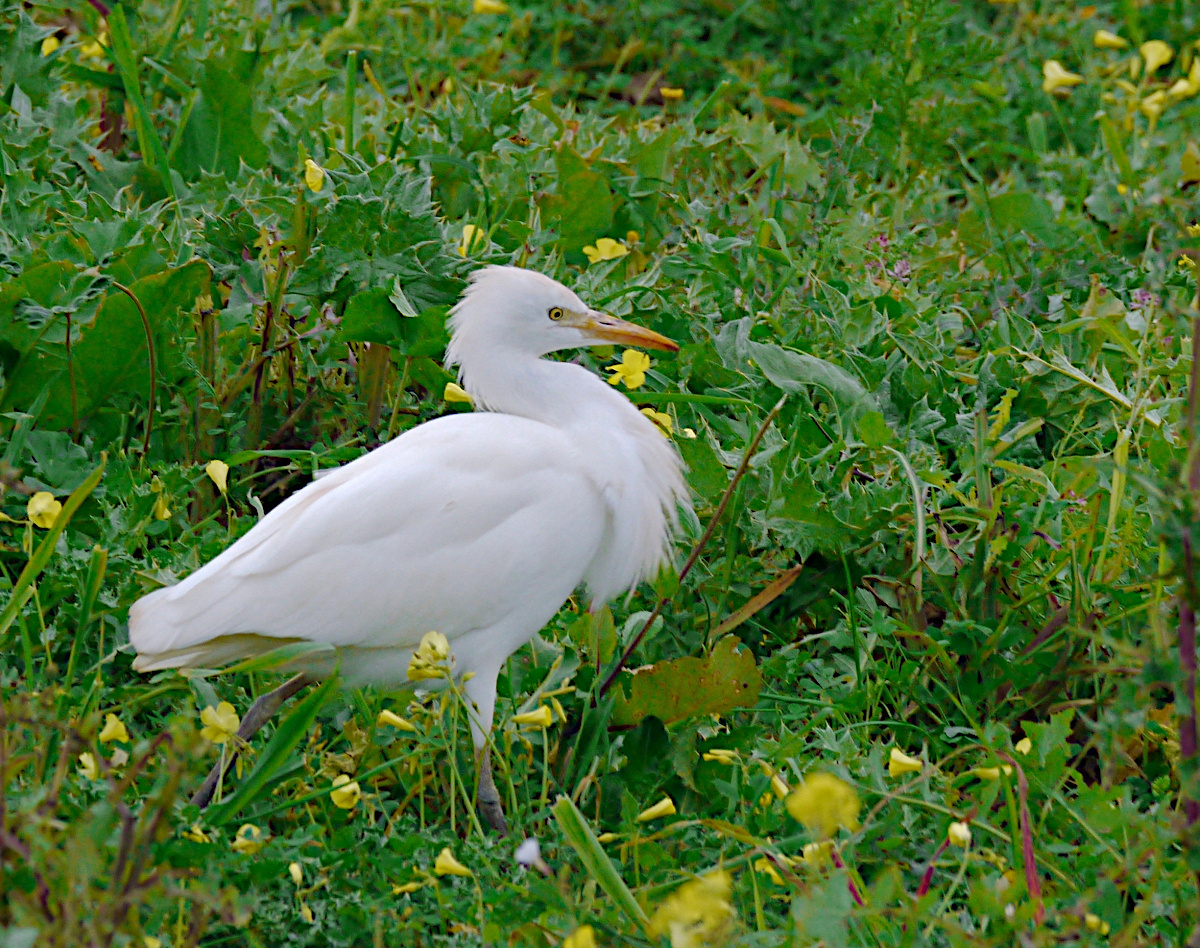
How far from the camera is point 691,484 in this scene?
2578 millimetres

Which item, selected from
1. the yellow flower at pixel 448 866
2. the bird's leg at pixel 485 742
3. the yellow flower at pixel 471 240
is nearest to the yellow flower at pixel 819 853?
the yellow flower at pixel 448 866

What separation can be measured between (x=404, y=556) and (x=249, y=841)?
0.55m

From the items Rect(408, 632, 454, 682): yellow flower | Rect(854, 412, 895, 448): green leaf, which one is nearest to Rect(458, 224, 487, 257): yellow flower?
Rect(854, 412, 895, 448): green leaf

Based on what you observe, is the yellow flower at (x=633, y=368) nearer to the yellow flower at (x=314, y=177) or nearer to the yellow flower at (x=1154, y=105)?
the yellow flower at (x=314, y=177)

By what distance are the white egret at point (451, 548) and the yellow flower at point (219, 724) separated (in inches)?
6.3

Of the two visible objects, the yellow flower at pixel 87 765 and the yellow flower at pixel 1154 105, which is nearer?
the yellow flower at pixel 87 765

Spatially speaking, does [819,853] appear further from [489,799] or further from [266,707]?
[266,707]

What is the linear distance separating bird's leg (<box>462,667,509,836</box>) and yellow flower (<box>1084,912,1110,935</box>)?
2.81 feet

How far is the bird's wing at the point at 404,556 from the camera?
2113 millimetres

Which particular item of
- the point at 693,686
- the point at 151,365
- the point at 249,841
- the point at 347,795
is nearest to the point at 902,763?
the point at 693,686

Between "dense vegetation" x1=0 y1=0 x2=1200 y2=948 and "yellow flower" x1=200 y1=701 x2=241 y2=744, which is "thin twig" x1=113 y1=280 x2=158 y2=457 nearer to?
"dense vegetation" x1=0 y1=0 x2=1200 y2=948

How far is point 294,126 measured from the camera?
379 centimetres

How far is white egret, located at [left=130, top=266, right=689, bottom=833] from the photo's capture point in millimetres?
2123

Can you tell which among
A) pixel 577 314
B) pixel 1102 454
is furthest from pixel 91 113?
pixel 1102 454
